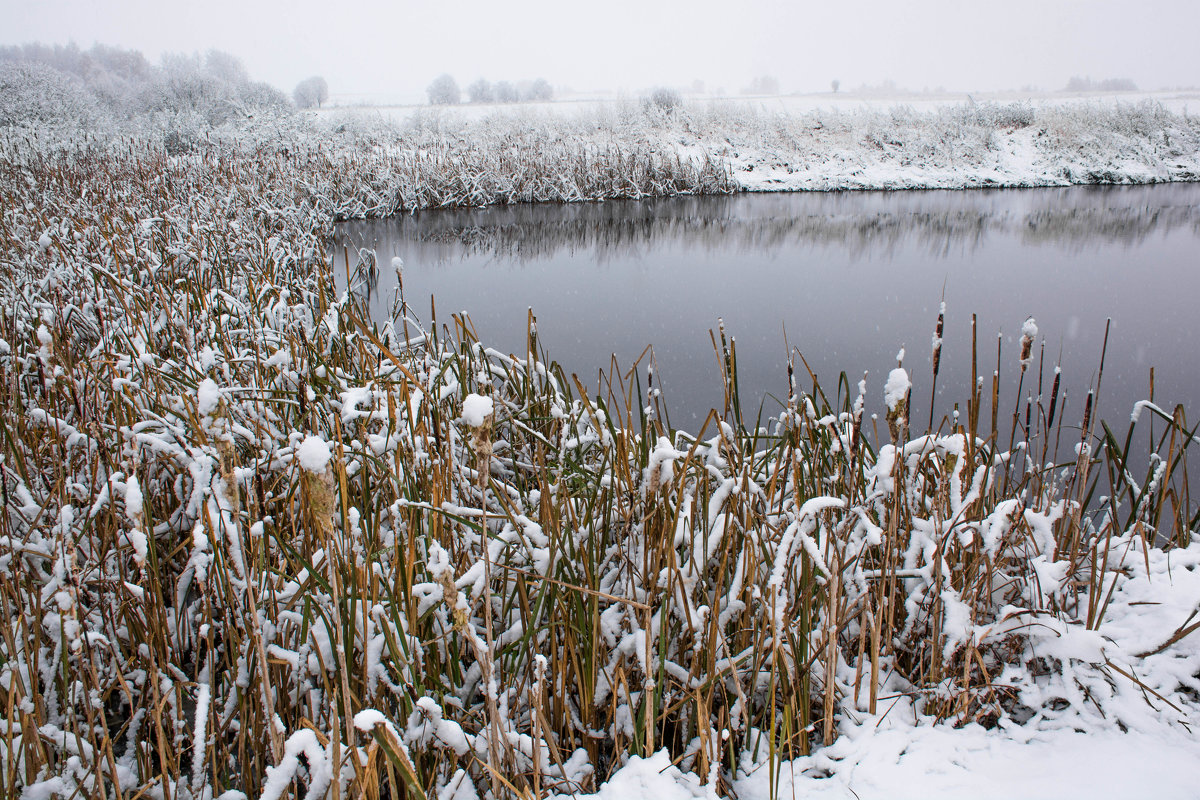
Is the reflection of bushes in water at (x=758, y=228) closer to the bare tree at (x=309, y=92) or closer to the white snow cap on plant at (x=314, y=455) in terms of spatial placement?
the white snow cap on plant at (x=314, y=455)

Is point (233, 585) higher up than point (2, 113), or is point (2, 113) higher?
point (2, 113)

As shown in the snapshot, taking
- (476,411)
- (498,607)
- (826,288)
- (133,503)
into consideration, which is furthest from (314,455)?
(826,288)

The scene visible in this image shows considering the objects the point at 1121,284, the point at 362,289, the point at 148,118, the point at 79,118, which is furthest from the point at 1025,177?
the point at 79,118

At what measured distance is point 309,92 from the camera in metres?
34.8

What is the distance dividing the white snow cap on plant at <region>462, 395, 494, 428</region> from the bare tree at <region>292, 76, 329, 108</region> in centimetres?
3942

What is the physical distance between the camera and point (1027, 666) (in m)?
1.29

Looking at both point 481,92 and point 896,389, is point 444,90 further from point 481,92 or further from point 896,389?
point 896,389

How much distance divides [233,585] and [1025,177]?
546 inches

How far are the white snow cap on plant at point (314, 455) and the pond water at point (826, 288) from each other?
1.61 metres

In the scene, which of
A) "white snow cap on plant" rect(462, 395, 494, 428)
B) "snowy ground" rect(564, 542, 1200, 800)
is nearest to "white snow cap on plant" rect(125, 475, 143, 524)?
"white snow cap on plant" rect(462, 395, 494, 428)

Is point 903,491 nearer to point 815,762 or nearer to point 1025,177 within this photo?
point 815,762

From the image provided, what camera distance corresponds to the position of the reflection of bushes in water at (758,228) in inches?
262

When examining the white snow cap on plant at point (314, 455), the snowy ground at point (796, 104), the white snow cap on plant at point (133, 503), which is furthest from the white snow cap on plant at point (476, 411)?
the snowy ground at point (796, 104)

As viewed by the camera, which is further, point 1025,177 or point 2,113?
point 2,113
